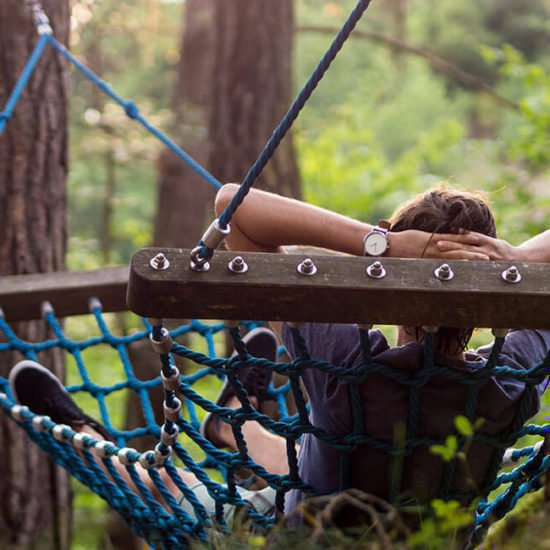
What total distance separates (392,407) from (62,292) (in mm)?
1191

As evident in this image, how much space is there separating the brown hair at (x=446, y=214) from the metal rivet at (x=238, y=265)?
1.00 feet

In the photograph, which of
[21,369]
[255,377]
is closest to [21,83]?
[21,369]

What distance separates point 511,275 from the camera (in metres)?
1.15

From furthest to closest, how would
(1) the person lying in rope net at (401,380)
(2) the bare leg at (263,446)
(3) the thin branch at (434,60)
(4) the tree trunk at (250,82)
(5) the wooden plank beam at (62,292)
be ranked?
(3) the thin branch at (434,60), (4) the tree trunk at (250,82), (5) the wooden plank beam at (62,292), (2) the bare leg at (263,446), (1) the person lying in rope net at (401,380)

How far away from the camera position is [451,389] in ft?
4.17

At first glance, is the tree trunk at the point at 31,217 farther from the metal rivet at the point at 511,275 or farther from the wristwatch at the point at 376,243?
the metal rivet at the point at 511,275

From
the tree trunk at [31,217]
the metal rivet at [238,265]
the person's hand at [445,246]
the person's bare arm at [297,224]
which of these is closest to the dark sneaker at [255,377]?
the tree trunk at [31,217]

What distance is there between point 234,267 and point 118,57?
35.5ft

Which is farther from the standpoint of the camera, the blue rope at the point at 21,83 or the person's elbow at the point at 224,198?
the blue rope at the point at 21,83

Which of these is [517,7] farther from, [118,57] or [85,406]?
[85,406]

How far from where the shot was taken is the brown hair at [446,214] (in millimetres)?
1343

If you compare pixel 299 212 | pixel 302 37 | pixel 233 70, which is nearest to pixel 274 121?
pixel 233 70

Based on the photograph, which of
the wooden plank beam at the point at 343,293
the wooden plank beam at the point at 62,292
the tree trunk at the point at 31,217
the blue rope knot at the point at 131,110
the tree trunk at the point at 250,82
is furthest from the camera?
the tree trunk at the point at 250,82

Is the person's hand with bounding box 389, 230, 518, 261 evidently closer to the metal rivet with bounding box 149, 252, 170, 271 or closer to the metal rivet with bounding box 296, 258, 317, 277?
the metal rivet with bounding box 296, 258, 317, 277
